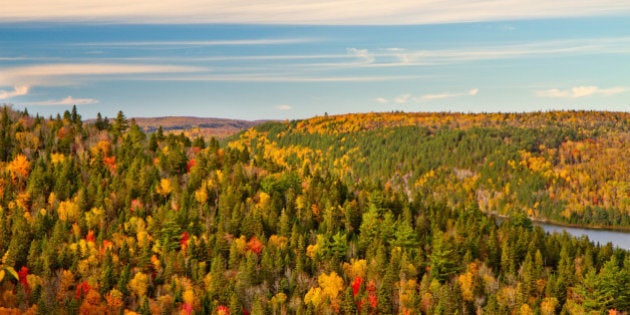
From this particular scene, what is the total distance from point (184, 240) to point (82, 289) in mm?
34551

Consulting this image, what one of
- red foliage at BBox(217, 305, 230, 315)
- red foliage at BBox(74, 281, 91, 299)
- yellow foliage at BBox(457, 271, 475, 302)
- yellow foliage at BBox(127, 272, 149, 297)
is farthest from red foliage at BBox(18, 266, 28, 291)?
yellow foliage at BBox(457, 271, 475, 302)

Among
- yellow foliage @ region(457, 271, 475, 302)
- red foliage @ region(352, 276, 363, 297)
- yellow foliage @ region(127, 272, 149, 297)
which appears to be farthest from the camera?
red foliage @ region(352, 276, 363, 297)

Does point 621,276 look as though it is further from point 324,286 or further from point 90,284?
point 90,284

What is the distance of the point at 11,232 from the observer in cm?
19925

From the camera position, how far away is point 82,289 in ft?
563

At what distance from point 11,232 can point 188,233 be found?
51.9 m

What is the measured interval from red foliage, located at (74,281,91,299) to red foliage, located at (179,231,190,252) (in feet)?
98.3

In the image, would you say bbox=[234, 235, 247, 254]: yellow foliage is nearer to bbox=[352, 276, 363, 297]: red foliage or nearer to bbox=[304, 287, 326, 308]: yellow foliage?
bbox=[304, 287, 326, 308]: yellow foliage

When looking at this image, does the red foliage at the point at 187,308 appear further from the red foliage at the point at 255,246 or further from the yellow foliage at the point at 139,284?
the red foliage at the point at 255,246

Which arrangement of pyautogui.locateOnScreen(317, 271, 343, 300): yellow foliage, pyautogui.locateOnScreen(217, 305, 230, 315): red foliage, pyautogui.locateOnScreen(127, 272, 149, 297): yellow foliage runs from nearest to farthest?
pyautogui.locateOnScreen(217, 305, 230, 315): red foliage < pyautogui.locateOnScreen(317, 271, 343, 300): yellow foliage < pyautogui.locateOnScreen(127, 272, 149, 297): yellow foliage

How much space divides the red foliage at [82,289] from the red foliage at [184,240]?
29.9 meters

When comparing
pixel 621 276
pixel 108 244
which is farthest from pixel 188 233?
pixel 621 276

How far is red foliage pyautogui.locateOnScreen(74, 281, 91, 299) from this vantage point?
550 ft

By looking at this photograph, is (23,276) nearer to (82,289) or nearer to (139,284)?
(82,289)
